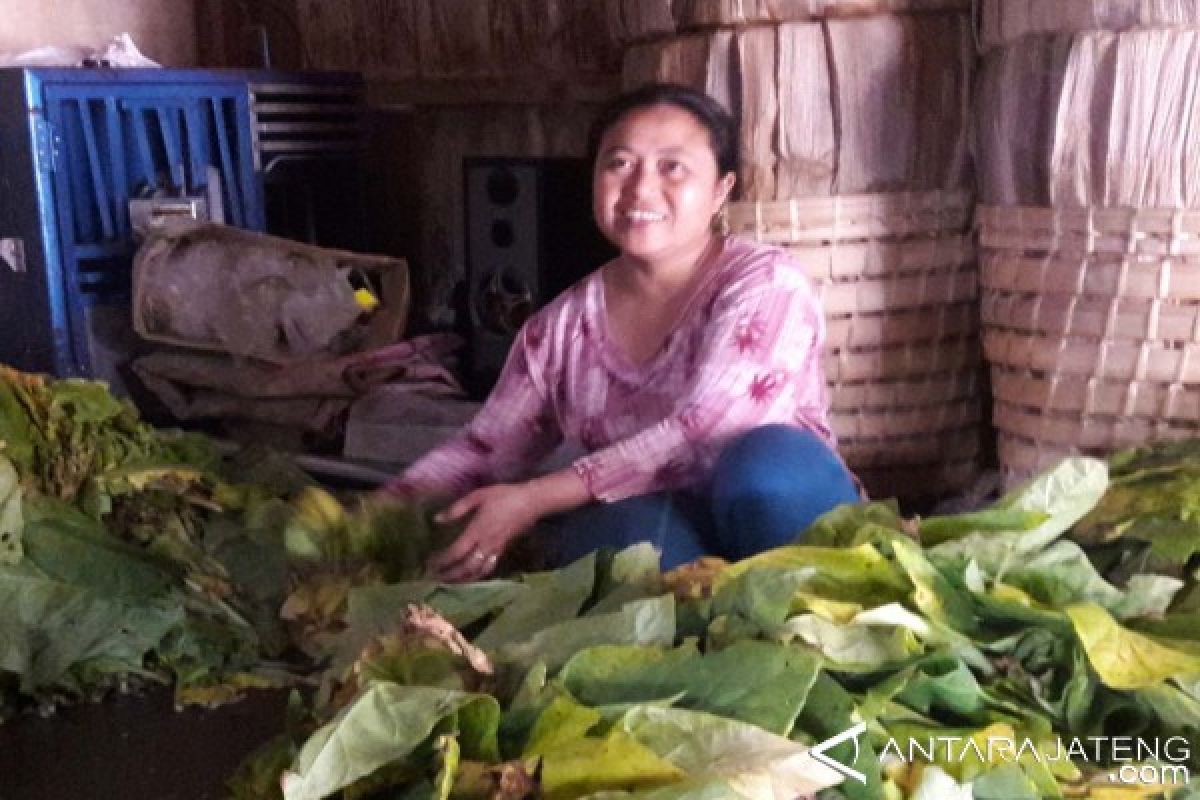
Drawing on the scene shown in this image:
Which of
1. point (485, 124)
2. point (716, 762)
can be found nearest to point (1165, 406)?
point (716, 762)

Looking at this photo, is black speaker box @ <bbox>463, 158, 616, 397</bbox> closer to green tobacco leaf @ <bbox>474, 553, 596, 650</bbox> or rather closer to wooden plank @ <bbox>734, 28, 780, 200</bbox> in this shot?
wooden plank @ <bbox>734, 28, 780, 200</bbox>

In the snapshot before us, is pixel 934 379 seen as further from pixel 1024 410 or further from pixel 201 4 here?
pixel 201 4

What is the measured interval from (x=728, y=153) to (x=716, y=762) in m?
0.81

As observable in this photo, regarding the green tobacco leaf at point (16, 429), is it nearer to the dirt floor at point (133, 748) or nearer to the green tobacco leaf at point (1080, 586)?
the dirt floor at point (133, 748)

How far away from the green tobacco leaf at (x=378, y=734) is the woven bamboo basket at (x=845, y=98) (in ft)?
3.12

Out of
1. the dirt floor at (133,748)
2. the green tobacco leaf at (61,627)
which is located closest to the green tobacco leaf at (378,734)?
the dirt floor at (133,748)

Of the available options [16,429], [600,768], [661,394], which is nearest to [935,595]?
[600,768]

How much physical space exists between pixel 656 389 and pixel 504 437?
176 millimetres

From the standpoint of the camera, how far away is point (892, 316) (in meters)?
1.54

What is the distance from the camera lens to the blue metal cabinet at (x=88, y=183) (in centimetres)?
197

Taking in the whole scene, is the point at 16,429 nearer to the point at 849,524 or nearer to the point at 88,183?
the point at 88,183

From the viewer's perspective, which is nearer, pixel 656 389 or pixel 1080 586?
pixel 1080 586

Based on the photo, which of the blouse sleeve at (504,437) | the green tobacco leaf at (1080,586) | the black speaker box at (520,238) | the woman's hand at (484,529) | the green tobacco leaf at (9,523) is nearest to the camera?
the green tobacco leaf at (1080,586)

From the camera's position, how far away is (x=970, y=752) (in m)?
0.74
